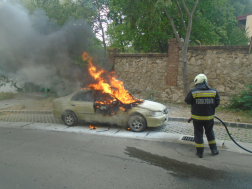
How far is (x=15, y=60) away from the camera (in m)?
9.37

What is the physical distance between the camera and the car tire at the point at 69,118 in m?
7.19

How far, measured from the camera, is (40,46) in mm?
9133

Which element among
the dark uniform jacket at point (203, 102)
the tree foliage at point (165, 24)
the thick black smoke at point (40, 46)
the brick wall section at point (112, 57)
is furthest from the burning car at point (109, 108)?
the brick wall section at point (112, 57)

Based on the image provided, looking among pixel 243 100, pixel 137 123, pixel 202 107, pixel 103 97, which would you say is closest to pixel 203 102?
pixel 202 107

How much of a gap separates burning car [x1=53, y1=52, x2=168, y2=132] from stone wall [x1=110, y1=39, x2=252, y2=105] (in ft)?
14.0

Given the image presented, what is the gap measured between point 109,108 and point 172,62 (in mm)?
5628

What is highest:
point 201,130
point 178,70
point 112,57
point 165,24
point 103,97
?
point 165,24

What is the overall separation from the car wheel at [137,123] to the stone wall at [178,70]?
→ 5.01 m

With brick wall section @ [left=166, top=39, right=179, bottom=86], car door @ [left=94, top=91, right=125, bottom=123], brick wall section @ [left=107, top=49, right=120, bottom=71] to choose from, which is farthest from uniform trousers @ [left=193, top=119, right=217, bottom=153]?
brick wall section @ [left=107, top=49, right=120, bottom=71]

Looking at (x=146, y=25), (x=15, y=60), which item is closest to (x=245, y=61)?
(x=146, y=25)

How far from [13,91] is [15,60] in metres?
8.45

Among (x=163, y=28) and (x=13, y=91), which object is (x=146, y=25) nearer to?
(x=163, y=28)

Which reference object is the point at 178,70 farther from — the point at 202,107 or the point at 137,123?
the point at 202,107

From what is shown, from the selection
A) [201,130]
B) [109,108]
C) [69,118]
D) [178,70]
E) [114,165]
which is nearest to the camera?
[114,165]
